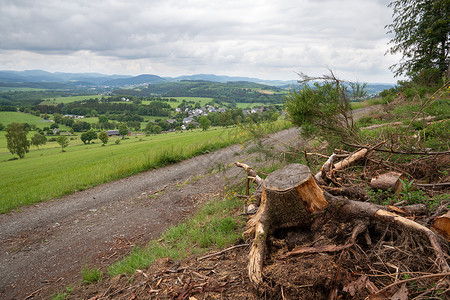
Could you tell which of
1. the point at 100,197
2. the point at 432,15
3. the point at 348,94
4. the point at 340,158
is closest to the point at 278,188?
the point at 340,158

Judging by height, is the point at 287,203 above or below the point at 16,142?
above

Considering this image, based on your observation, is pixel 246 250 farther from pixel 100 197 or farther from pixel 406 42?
pixel 406 42

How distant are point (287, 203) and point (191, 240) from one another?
8.54 feet

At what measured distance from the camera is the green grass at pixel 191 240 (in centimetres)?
459

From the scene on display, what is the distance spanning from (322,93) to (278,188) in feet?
19.3

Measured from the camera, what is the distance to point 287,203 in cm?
355

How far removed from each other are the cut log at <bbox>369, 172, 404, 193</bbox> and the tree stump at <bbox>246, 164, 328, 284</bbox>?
1465 mm

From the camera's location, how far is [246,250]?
399 cm

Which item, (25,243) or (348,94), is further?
(348,94)

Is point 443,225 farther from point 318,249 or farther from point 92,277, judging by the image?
point 92,277

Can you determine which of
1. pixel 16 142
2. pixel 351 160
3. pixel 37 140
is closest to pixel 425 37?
pixel 351 160

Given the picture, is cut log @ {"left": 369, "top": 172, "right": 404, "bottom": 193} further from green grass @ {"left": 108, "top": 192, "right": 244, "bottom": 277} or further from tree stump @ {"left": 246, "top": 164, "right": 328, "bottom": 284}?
green grass @ {"left": 108, "top": 192, "right": 244, "bottom": 277}

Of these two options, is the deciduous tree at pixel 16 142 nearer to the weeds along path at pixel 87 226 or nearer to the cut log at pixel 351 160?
the weeds along path at pixel 87 226

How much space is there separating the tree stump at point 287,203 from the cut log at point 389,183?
1.46m
